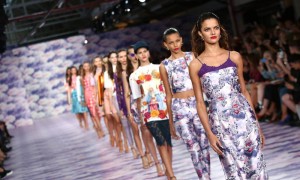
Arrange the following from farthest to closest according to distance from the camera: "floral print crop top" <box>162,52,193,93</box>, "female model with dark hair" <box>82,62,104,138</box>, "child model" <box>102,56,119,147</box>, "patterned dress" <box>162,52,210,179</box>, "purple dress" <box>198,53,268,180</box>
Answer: "female model with dark hair" <box>82,62,104,138</box> → "child model" <box>102,56,119,147</box> → "floral print crop top" <box>162,52,193,93</box> → "patterned dress" <box>162,52,210,179</box> → "purple dress" <box>198,53,268,180</box>

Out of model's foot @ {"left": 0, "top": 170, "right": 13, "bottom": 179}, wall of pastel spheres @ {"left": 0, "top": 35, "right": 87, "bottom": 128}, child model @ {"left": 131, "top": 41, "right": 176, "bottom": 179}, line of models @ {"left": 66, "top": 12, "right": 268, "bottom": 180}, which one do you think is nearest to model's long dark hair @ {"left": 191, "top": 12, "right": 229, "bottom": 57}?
line of models @ {"left": 66, "top": 12, "right": 268, "bottom": 180}

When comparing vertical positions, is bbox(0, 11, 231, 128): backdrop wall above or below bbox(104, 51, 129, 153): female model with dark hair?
above

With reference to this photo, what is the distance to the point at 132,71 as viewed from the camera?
6863 millimetres

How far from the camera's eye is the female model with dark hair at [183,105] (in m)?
4.93

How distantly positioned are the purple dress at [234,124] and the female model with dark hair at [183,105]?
1.16 meters

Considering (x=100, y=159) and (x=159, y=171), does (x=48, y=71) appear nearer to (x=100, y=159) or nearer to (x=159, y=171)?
(x=100, y=159)

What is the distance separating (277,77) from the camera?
9336 millimetres

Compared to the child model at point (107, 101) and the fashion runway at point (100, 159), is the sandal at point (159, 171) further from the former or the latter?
the child model at point (107, 101)

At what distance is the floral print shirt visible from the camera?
6094 millimetres

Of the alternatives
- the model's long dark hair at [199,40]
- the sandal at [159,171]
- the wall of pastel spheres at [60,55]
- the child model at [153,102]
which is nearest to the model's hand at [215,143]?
the model's long dark hair at [199,40]

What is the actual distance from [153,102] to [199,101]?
2400 mm

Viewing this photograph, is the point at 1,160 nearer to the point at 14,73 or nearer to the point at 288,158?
the point at 288,158

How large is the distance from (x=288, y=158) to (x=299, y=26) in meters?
4.93

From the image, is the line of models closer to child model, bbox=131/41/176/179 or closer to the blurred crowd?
child model, bbox=131/41/176/179
